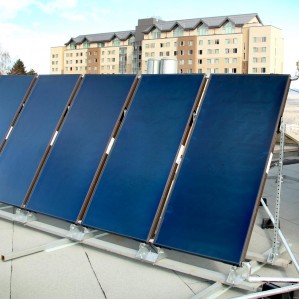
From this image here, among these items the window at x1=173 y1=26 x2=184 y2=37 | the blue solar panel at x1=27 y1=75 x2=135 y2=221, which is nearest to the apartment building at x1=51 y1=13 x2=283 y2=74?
the window at x1=173 y1=26 x2=184 y2=37

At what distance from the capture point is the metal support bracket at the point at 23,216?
4.96 meters

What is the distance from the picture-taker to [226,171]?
12.2 ft

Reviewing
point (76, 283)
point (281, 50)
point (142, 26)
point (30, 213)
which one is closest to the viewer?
point (76, 283)

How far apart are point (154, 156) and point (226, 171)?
2.76ft

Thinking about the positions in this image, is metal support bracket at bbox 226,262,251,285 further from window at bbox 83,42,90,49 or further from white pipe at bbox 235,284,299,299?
window at bbox 83,42,90,49

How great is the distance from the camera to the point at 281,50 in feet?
269

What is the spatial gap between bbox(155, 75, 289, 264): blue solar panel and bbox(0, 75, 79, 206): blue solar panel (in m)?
2.13

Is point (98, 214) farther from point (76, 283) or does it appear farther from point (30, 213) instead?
point (30, 213)

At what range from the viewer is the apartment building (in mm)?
77938

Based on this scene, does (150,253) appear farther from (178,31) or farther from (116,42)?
(116,42)

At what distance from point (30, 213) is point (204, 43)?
82307 millimetres

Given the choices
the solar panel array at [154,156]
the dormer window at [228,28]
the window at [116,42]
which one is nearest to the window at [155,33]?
the window at [116,42]

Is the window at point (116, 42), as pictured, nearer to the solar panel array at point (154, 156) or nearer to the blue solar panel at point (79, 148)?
the solar panel array at point (154, 156)

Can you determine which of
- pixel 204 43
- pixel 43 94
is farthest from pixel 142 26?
pixel 43 94
